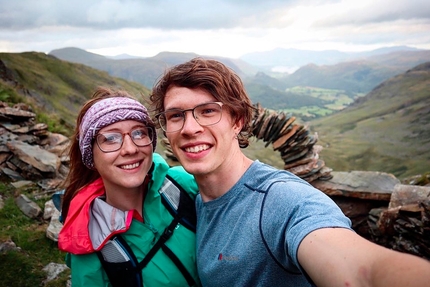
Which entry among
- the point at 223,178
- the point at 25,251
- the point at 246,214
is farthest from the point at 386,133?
the point at 246,214

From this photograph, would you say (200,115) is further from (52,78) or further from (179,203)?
(52,78)

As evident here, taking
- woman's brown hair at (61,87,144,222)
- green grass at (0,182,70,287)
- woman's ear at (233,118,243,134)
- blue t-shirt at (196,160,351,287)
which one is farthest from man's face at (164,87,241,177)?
green grass at (0,182,70,287)

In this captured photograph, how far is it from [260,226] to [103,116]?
6.73 feet

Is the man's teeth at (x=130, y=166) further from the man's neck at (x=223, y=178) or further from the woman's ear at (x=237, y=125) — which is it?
the woman's ear at (x=237, y=125)

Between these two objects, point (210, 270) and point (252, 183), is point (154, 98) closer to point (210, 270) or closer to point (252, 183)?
point (252, 183)

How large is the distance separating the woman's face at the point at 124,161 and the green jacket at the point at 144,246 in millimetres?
291

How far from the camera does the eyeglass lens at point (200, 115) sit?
2783 millimetres

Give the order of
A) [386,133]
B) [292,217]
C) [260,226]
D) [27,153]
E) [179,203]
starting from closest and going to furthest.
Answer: [292,217], [260,226], [179,203], [27,153], [386,133]

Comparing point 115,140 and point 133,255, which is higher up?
point 115,140

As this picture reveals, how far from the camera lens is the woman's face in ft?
10.2

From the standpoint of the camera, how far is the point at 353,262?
1.60 m

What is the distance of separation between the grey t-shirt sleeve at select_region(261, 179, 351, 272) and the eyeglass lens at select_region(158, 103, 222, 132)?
885 mm

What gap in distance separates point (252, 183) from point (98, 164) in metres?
1.78

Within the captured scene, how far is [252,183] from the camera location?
8.50 ft
